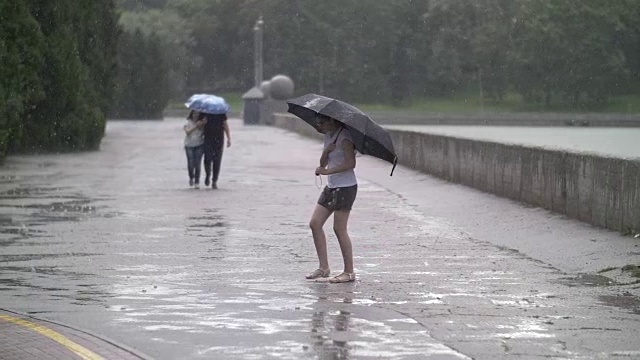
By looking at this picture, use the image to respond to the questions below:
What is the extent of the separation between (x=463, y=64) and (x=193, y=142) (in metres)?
81.6

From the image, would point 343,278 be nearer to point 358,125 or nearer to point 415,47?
point 358,125

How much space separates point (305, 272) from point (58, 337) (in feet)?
14.5

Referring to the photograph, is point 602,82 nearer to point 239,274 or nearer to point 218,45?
point 218,45

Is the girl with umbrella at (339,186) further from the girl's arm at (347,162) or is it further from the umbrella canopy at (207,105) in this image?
the umbrella canopy at (207,105)

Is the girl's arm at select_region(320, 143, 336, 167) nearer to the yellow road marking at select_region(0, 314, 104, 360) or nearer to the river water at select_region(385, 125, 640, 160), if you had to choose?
the yellow road marking at select_region(0, 314, 104, 360)

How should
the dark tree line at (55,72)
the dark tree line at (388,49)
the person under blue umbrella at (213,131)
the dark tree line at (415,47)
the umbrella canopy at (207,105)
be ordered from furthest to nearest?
the dark tree line at (415,47)
the dark tree line at (388,49)
the dark tree line at (55,72)
the person under blue umbrella at (213,131)
the umbrella canopy at (207,105)

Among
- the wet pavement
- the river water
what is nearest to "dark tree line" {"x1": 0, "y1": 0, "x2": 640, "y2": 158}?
the river water

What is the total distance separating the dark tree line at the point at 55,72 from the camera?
34.2 metres

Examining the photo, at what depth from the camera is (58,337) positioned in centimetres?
974

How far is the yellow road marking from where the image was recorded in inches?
356

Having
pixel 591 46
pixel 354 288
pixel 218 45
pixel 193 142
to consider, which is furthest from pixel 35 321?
pixel 218 45

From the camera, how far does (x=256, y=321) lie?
416 inches

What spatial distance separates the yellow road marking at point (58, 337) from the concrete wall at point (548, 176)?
7788 mm

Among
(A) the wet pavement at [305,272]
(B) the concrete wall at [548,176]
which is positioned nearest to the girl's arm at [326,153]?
(A) the wet pavement at [305,272]
